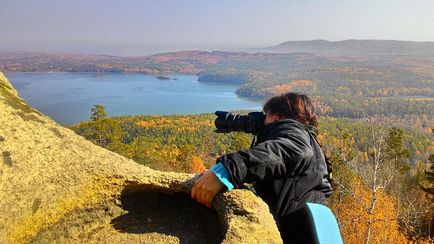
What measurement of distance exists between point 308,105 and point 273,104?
261 millimetres

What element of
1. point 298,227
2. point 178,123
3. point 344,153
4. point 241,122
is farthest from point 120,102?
point 298,227

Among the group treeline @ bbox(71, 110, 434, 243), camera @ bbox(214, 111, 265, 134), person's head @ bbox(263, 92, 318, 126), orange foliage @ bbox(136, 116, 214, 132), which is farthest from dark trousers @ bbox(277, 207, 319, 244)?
orange foliage @ bbox(136, 116, 214, 132)

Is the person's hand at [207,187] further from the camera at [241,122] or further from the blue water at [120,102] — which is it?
the blue water at [120,102]

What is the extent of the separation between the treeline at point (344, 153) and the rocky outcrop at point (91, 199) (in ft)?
25.7

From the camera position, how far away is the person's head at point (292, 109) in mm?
2662

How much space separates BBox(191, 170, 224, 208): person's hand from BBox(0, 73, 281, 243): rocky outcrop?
0.24 m

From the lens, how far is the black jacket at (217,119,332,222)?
2148 mm

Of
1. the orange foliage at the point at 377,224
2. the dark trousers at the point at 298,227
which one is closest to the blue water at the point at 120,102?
the orange foliage at the point at 377,224

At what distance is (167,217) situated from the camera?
332cm

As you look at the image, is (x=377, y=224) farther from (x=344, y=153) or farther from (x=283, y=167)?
(x=283, y=167)

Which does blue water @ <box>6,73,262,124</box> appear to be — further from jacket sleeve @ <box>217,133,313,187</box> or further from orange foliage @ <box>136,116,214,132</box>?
jacket sleeve @ <box>217,133,313,187</box>

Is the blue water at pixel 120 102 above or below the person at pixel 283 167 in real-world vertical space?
below

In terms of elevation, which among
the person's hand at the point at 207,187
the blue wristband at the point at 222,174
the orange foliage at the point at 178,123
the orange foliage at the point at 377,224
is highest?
the blue wristband at the point at 222,174

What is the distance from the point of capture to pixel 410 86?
194 m
